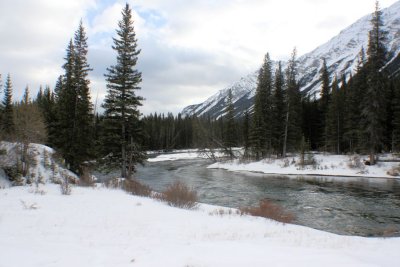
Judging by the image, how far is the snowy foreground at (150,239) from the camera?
5.99 metres

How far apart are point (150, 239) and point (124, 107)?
66.7ft

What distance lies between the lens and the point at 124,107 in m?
26.9

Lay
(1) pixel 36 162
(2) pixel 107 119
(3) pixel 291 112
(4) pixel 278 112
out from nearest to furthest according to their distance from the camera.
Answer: (1) pixel 36 162 → (2) pixel 107 119 → (3) pixel 291 112 → (4) pixel 278 112

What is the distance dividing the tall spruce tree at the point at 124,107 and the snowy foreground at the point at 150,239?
13.5 metres

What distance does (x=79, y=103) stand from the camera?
31.1 meters

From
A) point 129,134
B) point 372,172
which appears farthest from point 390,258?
point 372,172

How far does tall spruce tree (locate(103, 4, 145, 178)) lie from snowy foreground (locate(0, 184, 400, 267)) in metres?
13.5

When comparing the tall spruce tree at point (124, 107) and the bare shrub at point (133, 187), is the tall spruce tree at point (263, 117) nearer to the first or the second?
the tall spruce tree at point (124, 107)

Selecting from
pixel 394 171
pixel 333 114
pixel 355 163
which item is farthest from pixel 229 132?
pixel 394 171

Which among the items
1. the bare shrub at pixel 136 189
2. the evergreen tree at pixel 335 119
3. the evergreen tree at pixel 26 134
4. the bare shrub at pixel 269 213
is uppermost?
the evergreen tree at pixel 335 119

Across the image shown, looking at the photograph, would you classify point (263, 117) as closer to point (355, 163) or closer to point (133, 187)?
point (355, 163)

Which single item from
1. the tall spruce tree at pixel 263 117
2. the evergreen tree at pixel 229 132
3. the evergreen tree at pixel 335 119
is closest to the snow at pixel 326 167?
the tall spruce tree at pixel 263 117

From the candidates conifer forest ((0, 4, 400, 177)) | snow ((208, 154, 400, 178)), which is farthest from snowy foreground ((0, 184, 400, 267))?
snow ((208, 154, 400, 178))

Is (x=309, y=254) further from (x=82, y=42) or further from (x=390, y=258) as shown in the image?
(x=82, y=42)
